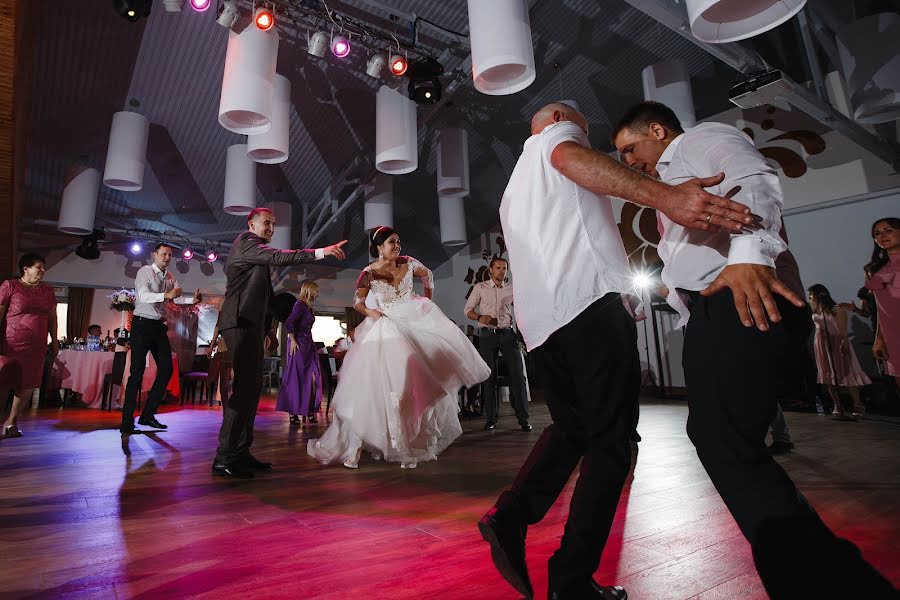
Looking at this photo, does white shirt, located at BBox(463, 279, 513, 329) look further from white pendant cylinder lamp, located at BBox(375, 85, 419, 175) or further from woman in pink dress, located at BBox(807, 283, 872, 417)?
woman in pink dress, located at BBox(807, 283, 872, 417)

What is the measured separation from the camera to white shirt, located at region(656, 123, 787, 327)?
0.87 metres

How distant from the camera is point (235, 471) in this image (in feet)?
8.62

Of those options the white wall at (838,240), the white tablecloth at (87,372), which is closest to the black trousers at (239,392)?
the white tablecloth at (87,372)

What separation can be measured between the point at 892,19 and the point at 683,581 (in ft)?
22.8

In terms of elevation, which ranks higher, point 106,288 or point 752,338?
point 106,288

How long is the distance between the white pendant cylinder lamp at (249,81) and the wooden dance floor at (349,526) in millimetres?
2941

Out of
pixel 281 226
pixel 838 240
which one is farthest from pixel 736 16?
pixel 281 226

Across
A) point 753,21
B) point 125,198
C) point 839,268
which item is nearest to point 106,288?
point 125,198

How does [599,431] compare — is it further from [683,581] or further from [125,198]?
[125,198]

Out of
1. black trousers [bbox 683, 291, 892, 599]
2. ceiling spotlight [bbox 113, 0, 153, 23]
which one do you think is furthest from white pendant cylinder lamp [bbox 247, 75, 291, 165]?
black trousers [bbox 683, 291, 892, 599]

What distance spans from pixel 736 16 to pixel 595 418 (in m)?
3.37

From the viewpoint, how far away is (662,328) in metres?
8.65

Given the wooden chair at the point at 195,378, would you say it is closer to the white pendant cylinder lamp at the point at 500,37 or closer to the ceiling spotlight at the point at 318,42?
the ceiling spotlight at the point at 318,42

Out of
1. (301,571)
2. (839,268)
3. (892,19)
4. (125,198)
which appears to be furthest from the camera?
(125,198)
